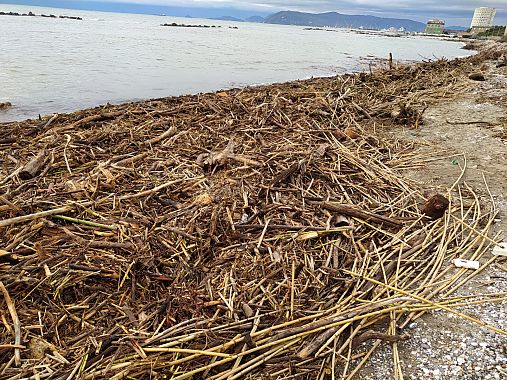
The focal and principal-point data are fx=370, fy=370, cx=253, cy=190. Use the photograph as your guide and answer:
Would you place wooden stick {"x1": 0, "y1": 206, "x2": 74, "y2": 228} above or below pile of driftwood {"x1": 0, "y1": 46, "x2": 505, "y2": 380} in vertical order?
above

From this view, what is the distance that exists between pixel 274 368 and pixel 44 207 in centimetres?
224

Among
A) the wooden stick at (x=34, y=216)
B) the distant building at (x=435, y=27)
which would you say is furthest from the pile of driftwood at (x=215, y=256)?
the distant building at (x=435, y=27)

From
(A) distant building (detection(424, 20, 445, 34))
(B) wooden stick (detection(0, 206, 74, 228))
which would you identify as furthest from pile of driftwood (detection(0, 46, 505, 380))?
(A) distant building (detection(424, 20, 445, 34))

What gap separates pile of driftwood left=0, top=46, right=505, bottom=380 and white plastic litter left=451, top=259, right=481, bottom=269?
0.26ft

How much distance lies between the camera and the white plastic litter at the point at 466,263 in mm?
3095

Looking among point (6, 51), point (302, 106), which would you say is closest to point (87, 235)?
point (302, 106)

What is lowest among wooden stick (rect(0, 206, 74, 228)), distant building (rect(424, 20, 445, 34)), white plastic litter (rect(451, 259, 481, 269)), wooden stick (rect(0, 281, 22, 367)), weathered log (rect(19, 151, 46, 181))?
white plastic litter (rect(451, 259, 481, 269))

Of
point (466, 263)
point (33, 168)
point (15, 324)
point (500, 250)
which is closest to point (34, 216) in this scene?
point (15, 324)

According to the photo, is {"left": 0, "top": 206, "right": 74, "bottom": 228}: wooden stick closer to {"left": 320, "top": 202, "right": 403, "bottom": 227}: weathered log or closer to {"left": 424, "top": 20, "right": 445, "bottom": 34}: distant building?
{"left": 320, "top": 202, "right": 403, "bottom": 227}: weathered log

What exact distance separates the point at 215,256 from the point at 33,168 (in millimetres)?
2459

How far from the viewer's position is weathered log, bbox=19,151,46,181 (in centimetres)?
389

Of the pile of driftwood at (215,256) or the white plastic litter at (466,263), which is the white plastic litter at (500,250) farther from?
the white plastic litter at (466,263)

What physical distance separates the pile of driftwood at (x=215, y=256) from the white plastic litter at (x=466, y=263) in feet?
0.26

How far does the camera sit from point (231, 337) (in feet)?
7.41
